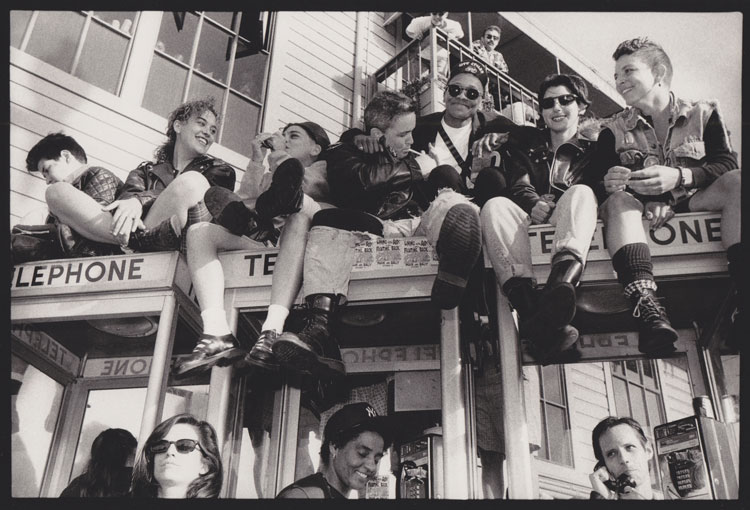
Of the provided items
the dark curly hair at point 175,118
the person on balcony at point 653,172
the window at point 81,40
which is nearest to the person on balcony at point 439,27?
the window at point 81,40

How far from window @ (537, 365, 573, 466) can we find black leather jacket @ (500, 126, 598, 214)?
0.66 metres

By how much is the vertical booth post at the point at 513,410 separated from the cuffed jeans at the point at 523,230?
167 mm

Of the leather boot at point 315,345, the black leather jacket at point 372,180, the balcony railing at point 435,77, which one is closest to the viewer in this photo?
the leather boot at point 315,345

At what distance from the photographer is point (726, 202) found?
259 centimetres

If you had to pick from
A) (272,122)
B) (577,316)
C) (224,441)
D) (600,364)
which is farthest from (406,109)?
(272,122)

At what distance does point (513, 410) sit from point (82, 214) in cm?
192

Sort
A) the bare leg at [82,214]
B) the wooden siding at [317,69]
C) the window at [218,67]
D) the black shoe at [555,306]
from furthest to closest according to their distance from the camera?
the wooden siding at [317,69], the window at [218,67], the bare leg at [82,214], the black shoe at [555,306]

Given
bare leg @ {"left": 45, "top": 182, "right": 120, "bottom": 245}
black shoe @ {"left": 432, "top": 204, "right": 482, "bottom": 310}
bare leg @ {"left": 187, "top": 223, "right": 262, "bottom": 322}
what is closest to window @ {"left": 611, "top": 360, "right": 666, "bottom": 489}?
black shoe @ {"left": 432, "top": 204, "right": 482, "bottom": 310}

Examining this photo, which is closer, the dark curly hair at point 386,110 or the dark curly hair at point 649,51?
the dark curly hair at point 649,51

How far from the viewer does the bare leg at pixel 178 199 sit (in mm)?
3033

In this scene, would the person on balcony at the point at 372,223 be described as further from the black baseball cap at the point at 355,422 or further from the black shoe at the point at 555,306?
the black shoe at the point at 555,306

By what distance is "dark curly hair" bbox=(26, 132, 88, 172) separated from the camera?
3568 mm

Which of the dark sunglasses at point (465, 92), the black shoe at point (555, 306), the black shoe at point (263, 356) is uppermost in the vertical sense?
the dark sunglasses at point (465, 92)

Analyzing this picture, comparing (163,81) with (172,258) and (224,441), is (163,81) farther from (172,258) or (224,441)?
(224,441)
